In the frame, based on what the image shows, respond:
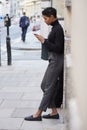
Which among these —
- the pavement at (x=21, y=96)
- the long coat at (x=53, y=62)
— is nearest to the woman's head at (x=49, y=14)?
the long coat at (x=53, y=62)

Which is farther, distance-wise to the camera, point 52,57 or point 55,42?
point 52,57

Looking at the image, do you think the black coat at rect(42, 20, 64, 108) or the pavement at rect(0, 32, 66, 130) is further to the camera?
the pavement at rect(0, 32, 66, 130)

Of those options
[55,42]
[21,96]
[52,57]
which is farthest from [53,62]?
[21,96]

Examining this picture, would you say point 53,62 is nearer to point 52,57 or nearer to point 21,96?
point 52,57

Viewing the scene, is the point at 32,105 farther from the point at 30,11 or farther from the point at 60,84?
the point at 30,11

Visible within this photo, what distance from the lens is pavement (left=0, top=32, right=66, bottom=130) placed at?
680cm

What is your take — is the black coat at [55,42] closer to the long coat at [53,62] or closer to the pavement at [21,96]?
the long coat at [53,62]

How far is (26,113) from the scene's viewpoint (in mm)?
7645

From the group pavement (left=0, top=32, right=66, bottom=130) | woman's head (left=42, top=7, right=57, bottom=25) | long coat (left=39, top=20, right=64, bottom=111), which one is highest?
woman's head (left=42, top=7, right=57, bottom=25)

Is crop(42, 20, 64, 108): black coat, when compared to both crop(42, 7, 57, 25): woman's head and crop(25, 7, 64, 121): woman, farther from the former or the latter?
crop(42, 7, 57, 25): woman's head

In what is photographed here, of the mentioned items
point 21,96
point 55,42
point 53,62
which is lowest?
point 21,96

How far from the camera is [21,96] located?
367 inches

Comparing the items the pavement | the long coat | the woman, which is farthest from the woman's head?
the pavement

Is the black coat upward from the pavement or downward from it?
upward
